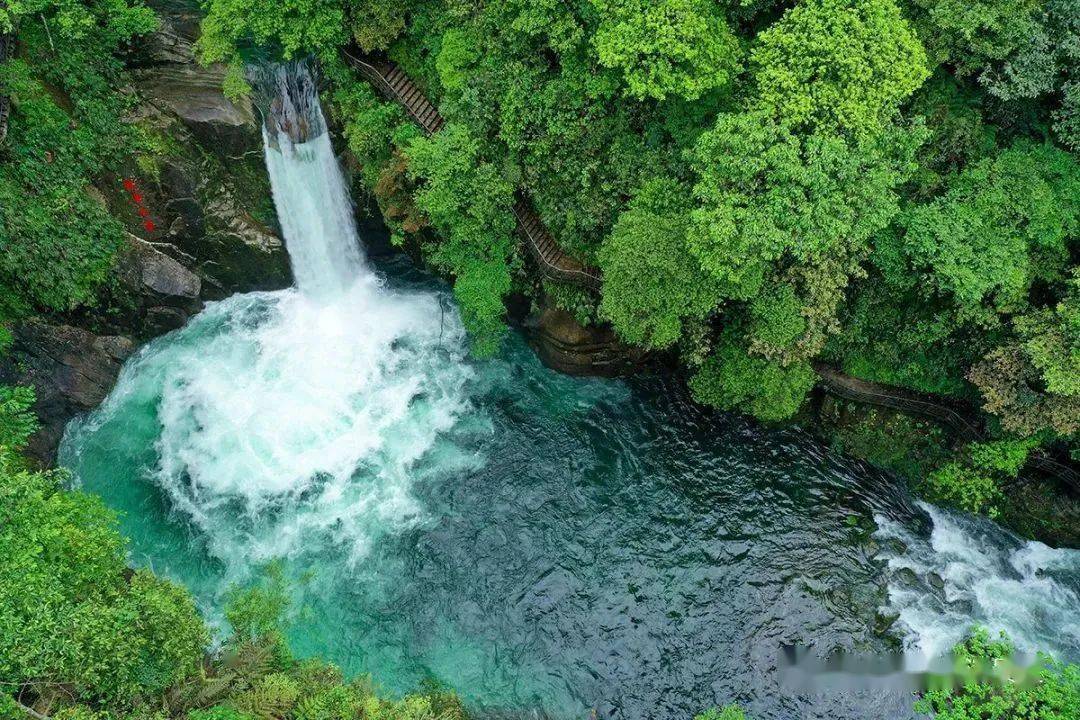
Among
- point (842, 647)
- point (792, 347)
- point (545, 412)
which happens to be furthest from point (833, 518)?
point (545, 412)

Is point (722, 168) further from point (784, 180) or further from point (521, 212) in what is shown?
point (521, 212)

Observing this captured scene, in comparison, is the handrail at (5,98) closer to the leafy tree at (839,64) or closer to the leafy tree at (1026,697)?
the leafy tree at (839,64)

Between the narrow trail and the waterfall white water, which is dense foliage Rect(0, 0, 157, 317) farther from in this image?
the narrow trail

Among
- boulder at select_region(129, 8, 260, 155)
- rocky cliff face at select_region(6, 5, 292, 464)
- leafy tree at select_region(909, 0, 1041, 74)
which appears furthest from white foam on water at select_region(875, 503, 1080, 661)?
boulder at select_region(129, 8, 260, 155)

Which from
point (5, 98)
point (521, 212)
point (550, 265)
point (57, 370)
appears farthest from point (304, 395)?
point (5, 98)

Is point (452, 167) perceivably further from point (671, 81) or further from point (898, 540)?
point (898, 540)
